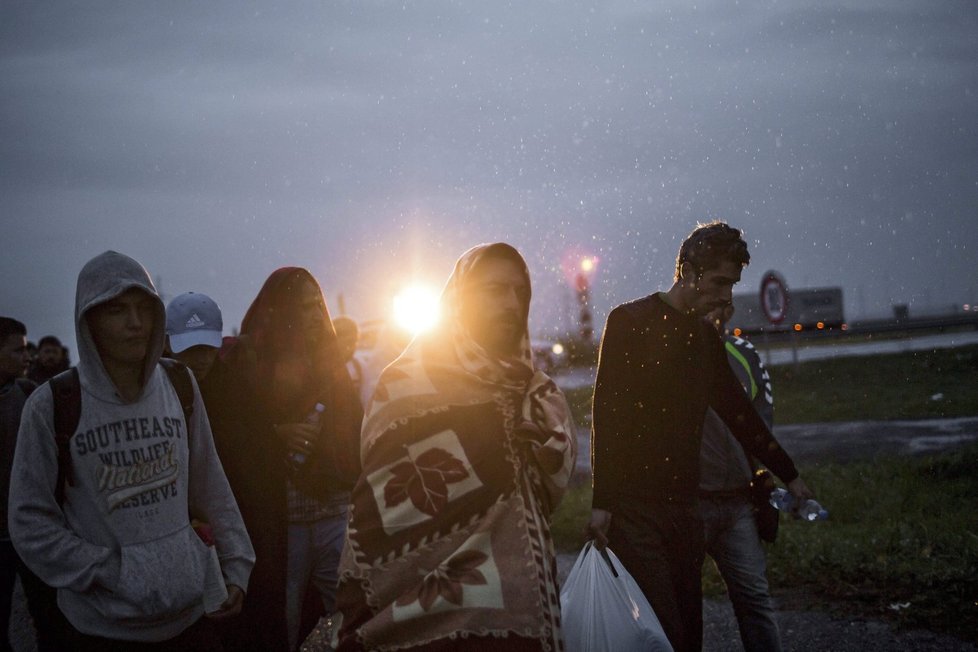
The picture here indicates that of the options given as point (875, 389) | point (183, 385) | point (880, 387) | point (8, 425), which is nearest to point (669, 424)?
point (183, 385)

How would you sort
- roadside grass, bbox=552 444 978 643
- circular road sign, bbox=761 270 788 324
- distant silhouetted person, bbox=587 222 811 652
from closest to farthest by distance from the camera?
distant silhouetted person, bbox=587 222 811 652
roadside grass, bbox=552 444 978 643
circular road sign, bbox=761 270 788 324

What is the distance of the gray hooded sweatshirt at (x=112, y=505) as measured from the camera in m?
2.77

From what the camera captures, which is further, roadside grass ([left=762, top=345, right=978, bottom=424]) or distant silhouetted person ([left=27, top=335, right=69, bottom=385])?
roadside grass ([left=762, top=345, right=978, bottom=424])

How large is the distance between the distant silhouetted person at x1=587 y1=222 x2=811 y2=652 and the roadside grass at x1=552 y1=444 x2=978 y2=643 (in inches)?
84.8

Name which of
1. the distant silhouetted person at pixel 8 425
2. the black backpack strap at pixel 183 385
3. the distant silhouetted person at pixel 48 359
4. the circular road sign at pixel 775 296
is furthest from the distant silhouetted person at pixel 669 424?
the circular road sign at pixel 775 296

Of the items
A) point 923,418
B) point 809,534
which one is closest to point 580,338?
point 923,418

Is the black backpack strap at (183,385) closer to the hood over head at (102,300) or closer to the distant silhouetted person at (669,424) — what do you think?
the hood over head at (102,300)

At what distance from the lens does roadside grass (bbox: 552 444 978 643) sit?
5.74 metres

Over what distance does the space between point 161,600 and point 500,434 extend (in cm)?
124

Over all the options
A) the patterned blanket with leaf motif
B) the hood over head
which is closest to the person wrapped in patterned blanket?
the patterned blanket with leaf motif

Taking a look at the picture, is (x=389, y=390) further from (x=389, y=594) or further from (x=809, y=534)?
(x=809, y=534)

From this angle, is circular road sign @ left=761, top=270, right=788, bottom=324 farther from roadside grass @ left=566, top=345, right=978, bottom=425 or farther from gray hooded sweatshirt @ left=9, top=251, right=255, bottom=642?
gray hooded sweatshirt @ left=9, top=251, right=255, bottom=642

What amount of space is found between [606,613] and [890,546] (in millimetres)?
4373

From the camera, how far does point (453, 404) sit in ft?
10.4
